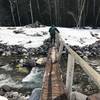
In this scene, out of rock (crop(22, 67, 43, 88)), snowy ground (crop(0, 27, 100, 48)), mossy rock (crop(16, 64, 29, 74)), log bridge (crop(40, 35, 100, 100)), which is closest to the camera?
log bridge (crop(40, 35, 100, 100))

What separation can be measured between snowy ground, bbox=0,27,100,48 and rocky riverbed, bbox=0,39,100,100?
0.73 meters

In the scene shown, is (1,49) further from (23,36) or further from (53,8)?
(53,8)

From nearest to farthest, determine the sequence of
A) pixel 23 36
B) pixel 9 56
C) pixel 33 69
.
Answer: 1. pixel 33 69
2. pixel 9 56
3. pixel 23 36

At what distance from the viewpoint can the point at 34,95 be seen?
418 centimetres

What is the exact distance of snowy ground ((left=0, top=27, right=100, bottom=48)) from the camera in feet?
51.3

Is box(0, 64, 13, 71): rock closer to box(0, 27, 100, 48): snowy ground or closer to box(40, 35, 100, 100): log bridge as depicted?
box(0, 27, 100, 48): snowy ground

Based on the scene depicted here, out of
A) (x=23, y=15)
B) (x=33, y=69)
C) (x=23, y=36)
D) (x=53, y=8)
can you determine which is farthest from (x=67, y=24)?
(x=33, y=69)

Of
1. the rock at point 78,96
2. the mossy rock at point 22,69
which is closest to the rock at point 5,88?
the mossy rock at point 22,69

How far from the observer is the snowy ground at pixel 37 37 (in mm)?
15625

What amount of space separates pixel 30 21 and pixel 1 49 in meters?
7.72

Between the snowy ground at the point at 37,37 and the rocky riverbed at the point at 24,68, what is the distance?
2.38 ft

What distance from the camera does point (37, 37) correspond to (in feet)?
54.2

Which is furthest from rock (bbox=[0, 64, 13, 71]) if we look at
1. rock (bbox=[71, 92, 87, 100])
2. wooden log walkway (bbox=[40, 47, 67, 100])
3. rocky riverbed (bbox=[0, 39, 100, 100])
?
rock (bbox=[71, 92, 87, 100])

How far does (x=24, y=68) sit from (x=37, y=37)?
20.3 feet
